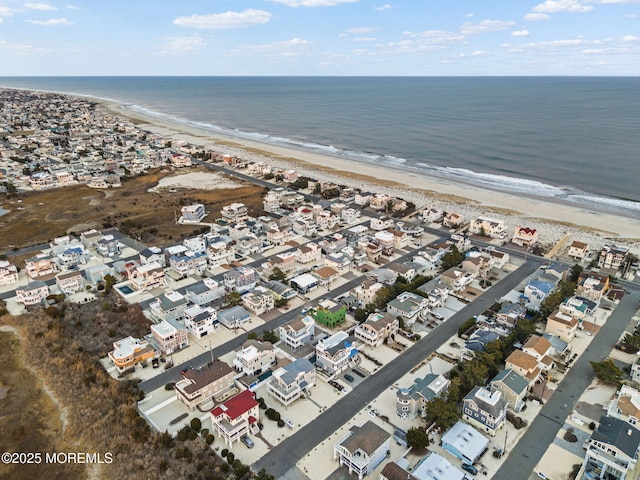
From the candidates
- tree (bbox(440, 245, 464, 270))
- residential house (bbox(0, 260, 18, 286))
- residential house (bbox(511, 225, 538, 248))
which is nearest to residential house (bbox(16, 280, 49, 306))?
residential house (bbox(0, 260, 18, 286))

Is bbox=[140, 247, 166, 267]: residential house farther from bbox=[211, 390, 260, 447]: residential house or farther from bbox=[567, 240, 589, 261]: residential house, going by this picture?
bbox=[567, 240, 589, 261]: residential house

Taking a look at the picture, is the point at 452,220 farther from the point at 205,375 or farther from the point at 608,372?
the point at 205,375

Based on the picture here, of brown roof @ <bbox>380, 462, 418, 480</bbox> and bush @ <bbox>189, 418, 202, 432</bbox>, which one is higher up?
brown roof @ <bbox>380, 462, 418, 480</bbox>

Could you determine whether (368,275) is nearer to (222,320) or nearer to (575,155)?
(222,320)

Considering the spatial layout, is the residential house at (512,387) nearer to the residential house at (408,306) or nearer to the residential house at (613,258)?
the residential house at (408,306)

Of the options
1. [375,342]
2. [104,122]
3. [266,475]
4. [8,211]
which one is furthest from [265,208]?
[104,122]

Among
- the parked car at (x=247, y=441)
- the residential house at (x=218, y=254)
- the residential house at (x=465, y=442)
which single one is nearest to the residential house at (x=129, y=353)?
the parked car at (x=247, y=441)
